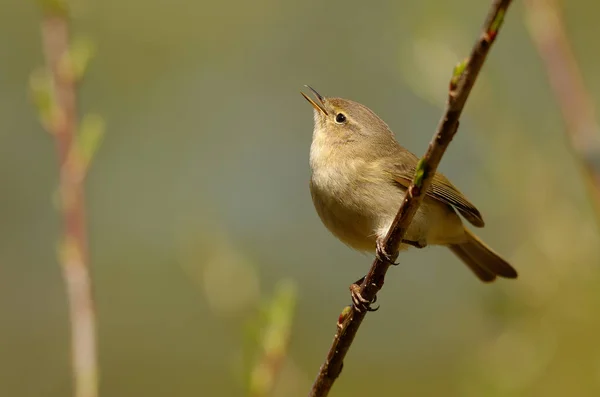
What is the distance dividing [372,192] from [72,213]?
1.64 m

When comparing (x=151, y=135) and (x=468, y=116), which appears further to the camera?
(x=151, y=135)

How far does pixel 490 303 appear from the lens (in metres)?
3.29

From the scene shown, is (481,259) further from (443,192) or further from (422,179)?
(422,179)

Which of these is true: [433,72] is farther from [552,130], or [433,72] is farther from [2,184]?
[2,184]

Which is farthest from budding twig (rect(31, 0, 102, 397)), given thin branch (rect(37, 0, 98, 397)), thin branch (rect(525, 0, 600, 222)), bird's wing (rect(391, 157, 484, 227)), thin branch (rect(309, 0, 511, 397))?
bird's wing (rect(391, 157, 484, 227))

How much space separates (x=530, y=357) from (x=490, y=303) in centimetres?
30

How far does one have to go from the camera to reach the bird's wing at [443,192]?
371 centimetres

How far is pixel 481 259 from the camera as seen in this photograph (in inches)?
173

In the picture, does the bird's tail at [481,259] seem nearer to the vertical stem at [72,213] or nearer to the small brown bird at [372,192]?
the small brown bird at [372,192]

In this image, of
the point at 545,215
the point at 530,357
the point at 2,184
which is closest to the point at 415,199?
the point at 530,357

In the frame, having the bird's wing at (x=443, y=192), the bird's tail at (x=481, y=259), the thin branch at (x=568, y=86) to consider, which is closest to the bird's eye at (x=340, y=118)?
the bird's wing at (x=443, y=192)

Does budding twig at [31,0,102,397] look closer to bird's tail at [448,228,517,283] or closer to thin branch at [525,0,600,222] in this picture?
thin branch at [525,0,600,222]

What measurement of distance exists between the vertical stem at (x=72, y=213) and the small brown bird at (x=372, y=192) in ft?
4.47

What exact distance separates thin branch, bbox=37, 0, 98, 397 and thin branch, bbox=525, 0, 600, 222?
4.16 ft
